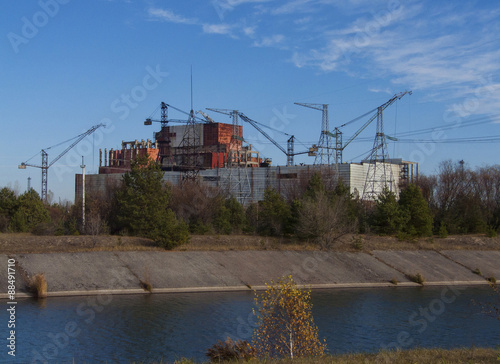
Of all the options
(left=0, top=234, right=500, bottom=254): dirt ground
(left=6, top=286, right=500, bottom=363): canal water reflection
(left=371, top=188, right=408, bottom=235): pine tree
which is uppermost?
(left=371, top=188, right=408, bottom=235): pine tree

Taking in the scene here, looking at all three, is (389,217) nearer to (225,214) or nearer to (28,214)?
(225,214)

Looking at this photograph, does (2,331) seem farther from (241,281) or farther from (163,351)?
(241,281)

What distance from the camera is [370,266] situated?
49.8 metres

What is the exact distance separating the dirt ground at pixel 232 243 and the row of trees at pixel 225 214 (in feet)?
4.27

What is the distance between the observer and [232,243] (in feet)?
172

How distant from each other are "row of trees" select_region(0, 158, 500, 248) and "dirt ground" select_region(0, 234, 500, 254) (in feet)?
4.27

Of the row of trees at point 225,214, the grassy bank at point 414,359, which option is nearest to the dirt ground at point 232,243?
the row of trees at point 225,214

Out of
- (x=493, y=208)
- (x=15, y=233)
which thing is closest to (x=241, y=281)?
(x=15, y=233)

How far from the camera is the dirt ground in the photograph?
143 ft

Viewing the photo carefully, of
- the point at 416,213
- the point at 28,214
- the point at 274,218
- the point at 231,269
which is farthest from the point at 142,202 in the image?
the point at 416,213

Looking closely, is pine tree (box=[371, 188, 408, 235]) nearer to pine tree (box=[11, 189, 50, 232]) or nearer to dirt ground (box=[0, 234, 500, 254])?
dirt ground (box=[0, 234, 500, 254])

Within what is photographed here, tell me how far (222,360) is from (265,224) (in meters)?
43.4

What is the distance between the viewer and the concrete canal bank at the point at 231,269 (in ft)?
123

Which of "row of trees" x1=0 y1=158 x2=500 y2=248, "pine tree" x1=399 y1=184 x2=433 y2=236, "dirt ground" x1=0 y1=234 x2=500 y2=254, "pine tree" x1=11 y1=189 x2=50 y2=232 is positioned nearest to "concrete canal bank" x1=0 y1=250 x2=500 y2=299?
"dirt ground" x1=0 y1=234 x2=500 y2=254
